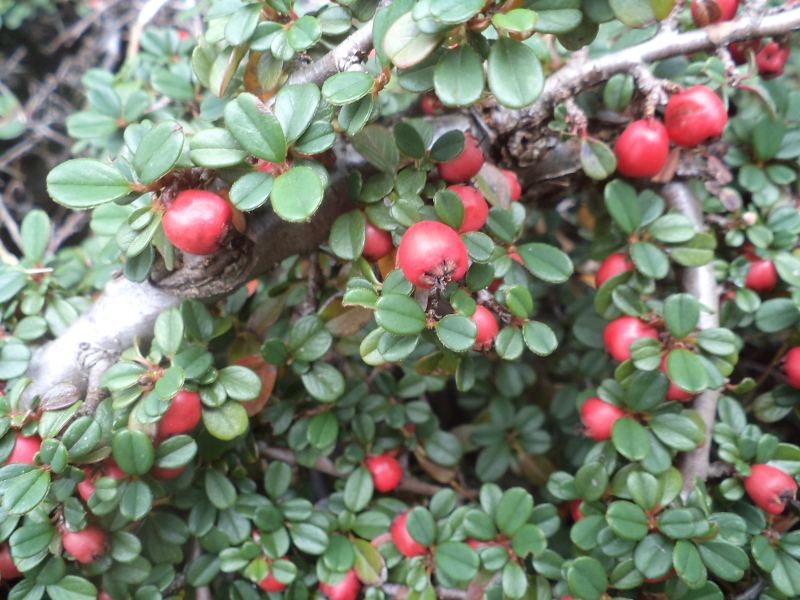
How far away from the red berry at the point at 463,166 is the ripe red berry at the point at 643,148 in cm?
32

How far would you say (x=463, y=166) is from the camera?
0.82 metres

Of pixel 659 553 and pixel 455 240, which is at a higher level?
pixel 455 240

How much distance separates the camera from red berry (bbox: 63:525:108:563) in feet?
2.62

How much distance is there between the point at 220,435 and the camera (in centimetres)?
82

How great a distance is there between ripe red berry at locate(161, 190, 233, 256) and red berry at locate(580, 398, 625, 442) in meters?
0.76

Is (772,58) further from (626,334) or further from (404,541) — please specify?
(404,541)

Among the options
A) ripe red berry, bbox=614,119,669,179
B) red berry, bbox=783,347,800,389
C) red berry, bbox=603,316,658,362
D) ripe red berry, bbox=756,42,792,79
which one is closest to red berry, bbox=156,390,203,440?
red berry, bbox=603,316,658,362

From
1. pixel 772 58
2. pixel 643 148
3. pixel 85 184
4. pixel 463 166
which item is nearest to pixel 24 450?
pixel 85 184

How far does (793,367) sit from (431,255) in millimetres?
808

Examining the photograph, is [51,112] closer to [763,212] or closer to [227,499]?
[227,499]

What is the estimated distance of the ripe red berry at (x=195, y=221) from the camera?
69 cm

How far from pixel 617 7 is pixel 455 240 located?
12.8 inches

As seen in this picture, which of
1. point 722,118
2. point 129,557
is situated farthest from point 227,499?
point 722,118

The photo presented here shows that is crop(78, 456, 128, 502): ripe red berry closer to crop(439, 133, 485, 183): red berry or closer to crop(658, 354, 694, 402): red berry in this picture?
crop(439, 133, 485, 183): red berry
